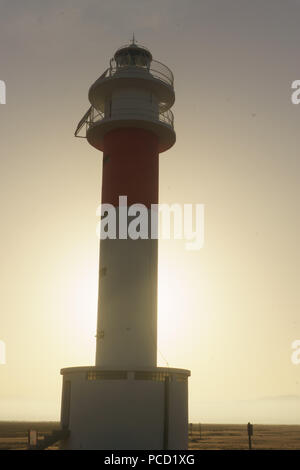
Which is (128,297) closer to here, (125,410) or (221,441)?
(125,410)

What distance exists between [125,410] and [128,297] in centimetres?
527

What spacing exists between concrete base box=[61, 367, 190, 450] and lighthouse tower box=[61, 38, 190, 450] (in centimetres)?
4

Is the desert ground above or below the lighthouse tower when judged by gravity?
below

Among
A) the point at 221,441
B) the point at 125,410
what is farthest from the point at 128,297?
the point at 221,441

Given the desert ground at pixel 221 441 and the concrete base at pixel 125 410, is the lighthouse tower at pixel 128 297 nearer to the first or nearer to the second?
the concrete base at pixel 125 410

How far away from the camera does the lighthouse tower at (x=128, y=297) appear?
72.1ft

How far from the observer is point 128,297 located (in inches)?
954

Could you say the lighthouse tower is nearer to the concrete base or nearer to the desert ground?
the concrete base

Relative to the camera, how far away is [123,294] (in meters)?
24.3

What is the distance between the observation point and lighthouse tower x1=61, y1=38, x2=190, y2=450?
72.1 feet

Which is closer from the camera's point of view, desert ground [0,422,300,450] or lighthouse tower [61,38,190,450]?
lighthouse tower [61,38,190,450]

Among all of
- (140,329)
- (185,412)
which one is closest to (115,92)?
(140,329)

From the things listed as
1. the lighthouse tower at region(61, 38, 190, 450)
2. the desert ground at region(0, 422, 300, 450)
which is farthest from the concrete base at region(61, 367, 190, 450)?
the desert ground at region(0, 422, 300, 450)
